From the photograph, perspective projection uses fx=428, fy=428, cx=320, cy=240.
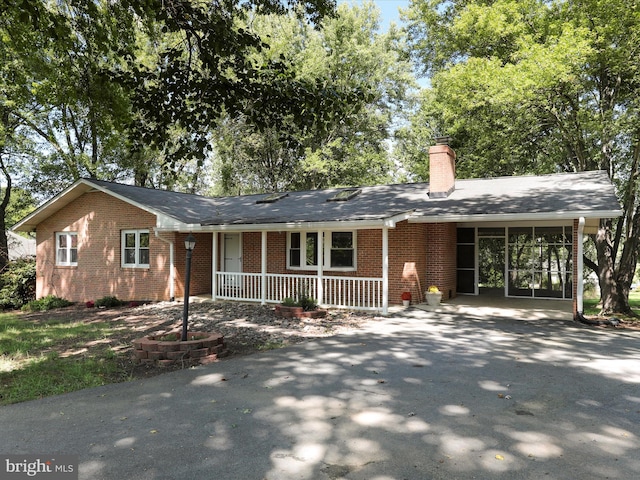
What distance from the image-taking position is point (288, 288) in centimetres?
1364

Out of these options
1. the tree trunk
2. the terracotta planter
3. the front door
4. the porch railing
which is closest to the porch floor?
the terracotta planter

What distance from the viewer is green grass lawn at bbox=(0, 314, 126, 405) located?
5.52 metres

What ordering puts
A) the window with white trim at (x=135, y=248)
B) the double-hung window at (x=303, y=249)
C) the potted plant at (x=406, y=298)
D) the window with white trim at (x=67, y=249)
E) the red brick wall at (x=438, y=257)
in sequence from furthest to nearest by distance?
the window with white trim at (x=67, y=249)
the window with white trim at (x=135, y=248)
the double-hung window at (x=303, y=249)
the red brick wall at (x=438, y=257)
the potted plant at (x=406, y=298)

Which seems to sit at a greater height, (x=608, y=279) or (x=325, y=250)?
(x=325, y=250)

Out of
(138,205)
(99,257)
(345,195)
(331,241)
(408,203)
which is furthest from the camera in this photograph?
(99,257)

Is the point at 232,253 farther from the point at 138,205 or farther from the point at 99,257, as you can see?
the point at 99,257

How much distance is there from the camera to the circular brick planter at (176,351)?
21.5ft

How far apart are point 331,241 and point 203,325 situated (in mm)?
5376

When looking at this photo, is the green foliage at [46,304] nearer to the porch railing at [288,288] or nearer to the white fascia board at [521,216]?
the porch railing at [288,288]

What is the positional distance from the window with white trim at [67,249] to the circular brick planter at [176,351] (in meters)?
12.2

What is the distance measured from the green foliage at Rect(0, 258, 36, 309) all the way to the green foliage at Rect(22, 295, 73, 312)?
1.75 m

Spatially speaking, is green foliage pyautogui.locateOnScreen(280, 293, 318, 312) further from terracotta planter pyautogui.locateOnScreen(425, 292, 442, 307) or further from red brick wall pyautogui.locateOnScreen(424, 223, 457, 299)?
red brick wall pyautogui.locateOnScreen(424, 223, 457, 299)

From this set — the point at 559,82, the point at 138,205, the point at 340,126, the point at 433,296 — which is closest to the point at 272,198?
the point at 138,205

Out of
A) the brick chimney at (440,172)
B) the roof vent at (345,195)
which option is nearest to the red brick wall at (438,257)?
the brick chimney at (440,172)
